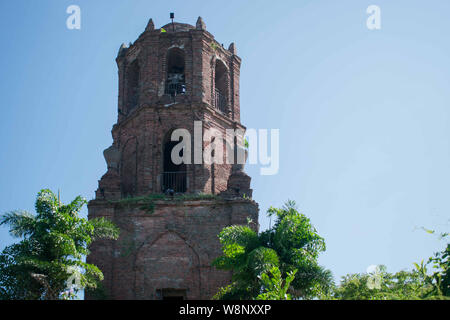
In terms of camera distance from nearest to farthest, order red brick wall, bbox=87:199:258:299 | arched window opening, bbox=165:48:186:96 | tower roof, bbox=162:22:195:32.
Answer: red brick wall, bbox=87:199:258:299 < arched window opening, bbox=165:48:186:96 < tower roof, bbox=162:22:195:32

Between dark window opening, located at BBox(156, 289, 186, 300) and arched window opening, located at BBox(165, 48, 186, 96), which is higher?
arched window opening, located at BBox(165, 48, 186, 96)

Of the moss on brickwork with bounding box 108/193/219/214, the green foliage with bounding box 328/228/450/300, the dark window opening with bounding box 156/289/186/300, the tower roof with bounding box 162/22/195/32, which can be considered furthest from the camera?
the tower roof with bounding box 162/22/195/32

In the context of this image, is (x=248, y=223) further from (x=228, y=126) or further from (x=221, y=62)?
(x=221, y=62)

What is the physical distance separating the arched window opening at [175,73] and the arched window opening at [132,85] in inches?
49.4

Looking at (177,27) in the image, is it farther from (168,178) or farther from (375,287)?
(375,287)

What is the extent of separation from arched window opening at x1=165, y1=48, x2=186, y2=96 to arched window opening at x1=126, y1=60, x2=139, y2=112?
1.25 m

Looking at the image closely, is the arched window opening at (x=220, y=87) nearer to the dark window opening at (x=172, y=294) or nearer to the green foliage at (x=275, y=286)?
the dark window opening at (x=172, y=294)

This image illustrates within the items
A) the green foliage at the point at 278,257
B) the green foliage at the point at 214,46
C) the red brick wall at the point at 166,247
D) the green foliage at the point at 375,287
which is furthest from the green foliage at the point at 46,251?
the green foliage at the point at 214,46

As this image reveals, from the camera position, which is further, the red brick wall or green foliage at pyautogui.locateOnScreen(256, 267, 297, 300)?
the red brick wall

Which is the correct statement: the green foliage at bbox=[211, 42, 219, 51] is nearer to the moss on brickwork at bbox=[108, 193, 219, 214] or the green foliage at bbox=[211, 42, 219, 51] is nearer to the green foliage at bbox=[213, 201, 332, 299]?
the moss on brickwork at bbox=[108, 193, 219, 214]

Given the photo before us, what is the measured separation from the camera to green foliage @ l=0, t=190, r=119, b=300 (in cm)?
1622

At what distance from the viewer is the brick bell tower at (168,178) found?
66.3 feet

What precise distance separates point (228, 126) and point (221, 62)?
2801 millimetres

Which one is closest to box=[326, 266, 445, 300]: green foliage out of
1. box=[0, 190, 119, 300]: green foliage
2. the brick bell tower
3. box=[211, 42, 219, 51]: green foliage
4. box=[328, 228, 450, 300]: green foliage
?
box=[328, 228, 450, 300]: green foliage
